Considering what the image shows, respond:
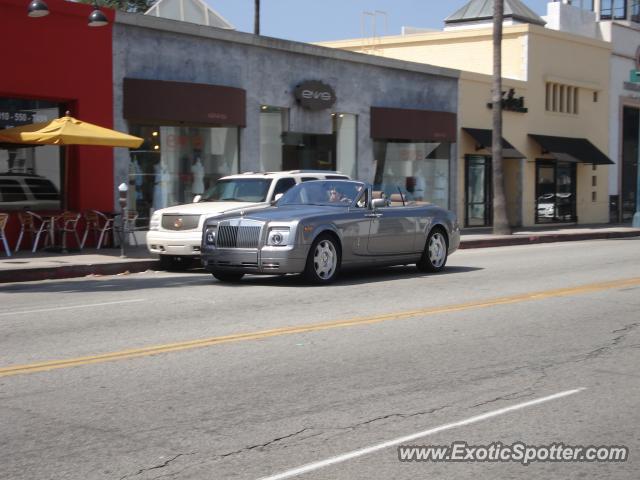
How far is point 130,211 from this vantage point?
22125mm

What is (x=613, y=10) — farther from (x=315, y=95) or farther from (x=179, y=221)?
(x=179, y=221)

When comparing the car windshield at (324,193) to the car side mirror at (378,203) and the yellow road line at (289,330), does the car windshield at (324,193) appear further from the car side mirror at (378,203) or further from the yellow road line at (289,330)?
the yellow road line at (289,330)

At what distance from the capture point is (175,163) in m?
23.3

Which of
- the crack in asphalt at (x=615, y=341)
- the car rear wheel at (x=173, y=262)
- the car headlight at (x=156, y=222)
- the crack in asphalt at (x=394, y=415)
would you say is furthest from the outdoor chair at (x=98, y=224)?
the crack in asphalt at (x=394, y=415)

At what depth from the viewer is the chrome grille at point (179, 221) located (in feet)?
56.0

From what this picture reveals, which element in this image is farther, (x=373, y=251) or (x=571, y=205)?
(x=571, y=205)

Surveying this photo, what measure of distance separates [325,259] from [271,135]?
38.8ft

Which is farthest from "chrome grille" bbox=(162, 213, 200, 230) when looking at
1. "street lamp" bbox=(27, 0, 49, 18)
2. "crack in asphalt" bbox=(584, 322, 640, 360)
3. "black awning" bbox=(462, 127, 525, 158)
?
"black awning" bbox=(462, 127, 525, 158)

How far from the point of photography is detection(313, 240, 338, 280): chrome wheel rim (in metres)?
14.4

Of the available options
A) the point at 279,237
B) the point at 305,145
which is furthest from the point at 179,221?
the point at 305,145

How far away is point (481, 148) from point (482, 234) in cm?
423

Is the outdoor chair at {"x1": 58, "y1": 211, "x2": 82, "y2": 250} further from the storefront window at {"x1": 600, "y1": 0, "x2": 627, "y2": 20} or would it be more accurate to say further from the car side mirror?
the storefront window at {"x1": 600, "y1": 0, "x2": 627, "y2": 20}

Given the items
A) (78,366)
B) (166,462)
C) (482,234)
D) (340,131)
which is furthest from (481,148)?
(166,462)

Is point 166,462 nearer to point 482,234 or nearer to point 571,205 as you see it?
point 482,234
